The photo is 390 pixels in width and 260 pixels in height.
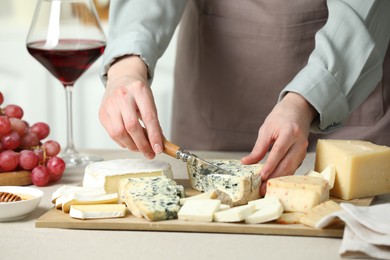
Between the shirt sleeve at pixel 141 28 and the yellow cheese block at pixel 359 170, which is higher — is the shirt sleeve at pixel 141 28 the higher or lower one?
the higher one

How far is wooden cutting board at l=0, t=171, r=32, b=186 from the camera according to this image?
161cm

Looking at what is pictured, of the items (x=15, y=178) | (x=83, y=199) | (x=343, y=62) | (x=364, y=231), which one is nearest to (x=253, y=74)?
(x=343, y=62)

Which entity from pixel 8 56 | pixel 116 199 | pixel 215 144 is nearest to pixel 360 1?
pixel 215 144

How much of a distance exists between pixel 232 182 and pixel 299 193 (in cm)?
14

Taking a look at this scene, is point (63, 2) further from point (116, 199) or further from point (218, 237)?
point (218, 237)

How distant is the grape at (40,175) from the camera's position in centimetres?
162

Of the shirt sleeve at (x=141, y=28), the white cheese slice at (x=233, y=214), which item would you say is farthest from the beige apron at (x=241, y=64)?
the white cheese slice at (x=233, y=214)

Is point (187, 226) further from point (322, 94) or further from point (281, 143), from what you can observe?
point (322, 94)

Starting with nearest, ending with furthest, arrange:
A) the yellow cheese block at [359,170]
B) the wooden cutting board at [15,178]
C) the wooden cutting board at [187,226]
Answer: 1. the wooden cutting board at [187,226]
2. the yellow cheese block at [359,170]
3. the wooden cutting board at [15,178]

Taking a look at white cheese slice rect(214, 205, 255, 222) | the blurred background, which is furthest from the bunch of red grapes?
the blurred background

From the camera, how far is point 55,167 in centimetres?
164

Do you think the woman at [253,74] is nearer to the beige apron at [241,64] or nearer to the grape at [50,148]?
the beige apron at [241,64]

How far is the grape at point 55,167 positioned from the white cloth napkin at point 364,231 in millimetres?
627

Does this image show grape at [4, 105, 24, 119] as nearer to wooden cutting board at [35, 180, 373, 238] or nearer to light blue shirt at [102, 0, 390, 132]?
light blue shirt at [102, 0, 390, 132]
